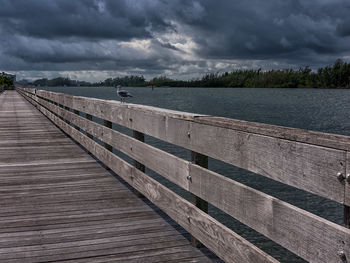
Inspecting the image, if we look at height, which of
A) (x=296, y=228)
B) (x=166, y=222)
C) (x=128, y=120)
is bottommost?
(x=166, y=222)

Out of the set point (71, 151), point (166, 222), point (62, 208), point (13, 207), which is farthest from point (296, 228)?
point (71, 151)

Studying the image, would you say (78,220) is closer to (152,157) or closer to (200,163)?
(152,157)

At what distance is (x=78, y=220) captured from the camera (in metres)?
4.67

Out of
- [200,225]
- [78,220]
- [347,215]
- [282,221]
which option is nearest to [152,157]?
[78,220]

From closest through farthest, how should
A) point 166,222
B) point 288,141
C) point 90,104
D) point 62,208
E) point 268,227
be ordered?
point 288,141 → point 268,227 → point 166,222 → point 62,208 → point 90,104

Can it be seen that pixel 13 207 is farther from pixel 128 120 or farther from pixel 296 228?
pixel 296 228

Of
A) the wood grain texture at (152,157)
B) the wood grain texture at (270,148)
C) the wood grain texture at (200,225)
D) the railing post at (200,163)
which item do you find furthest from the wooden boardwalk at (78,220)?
the wood grain texture at (270,148)

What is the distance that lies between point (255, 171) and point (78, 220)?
2.62 metres

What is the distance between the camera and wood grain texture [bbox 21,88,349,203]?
214 centimetres

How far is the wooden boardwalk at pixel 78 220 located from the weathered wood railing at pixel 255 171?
264mm

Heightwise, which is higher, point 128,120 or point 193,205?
point 128,120

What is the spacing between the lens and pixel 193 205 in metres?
3.77

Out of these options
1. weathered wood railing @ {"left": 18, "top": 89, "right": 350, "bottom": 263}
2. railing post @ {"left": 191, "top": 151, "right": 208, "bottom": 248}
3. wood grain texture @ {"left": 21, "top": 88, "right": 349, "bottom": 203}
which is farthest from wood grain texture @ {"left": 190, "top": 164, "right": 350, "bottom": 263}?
railing post @ {"left": 191, "top": 151, "right": 208, "bottom": 248}

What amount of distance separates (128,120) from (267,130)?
3340mm
